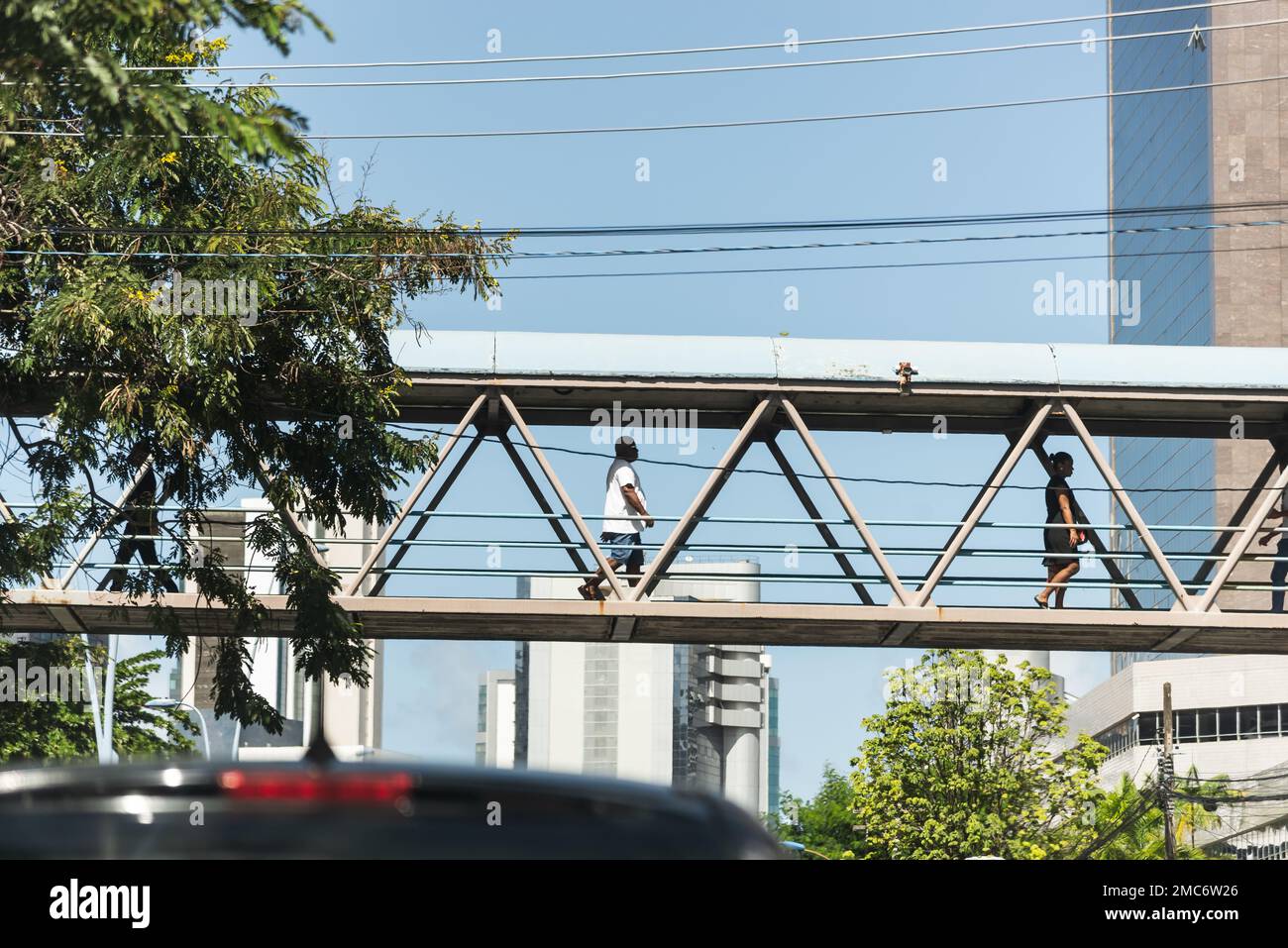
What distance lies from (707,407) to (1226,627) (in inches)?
212

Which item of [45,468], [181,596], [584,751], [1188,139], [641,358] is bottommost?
[584,751]

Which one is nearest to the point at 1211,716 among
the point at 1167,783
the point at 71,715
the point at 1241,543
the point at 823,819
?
the point at 823,819

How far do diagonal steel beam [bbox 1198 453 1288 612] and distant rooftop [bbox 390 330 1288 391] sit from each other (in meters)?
1.06

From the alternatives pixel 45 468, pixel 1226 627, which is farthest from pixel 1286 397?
pixel 45 468

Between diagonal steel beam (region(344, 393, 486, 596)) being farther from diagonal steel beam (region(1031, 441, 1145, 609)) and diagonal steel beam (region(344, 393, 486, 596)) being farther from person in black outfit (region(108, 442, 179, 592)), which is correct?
diagonal steel beam (region(1031, 441, 1145, 609))

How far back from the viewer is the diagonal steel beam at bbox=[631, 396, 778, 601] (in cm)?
1573

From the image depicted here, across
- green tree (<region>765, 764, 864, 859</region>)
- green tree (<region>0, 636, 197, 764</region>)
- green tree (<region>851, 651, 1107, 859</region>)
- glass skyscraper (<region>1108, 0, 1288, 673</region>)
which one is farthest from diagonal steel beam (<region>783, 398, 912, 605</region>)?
glass skyscraper (<region>1108, 0, 1288, 673</region>)

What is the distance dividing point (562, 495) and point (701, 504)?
4.26 ft

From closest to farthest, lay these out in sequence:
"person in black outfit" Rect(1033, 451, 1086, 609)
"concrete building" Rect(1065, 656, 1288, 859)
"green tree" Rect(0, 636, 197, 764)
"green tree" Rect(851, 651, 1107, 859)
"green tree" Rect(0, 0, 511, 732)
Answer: "green tree" Rect(0, 0, 511, 732)
"person in black outfit" Rect(1033, 451, 1086, 609)
"green tree" Rect(0, 636, 197, 764)
"green tree" Rect(851, 651, 1107, 859)
"concrete building" Rect(1065, 656, 1288, 859)

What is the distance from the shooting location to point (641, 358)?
16.2m

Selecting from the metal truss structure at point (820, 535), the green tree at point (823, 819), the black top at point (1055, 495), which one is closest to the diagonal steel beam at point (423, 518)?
the metal truss structure at point (820, 535)

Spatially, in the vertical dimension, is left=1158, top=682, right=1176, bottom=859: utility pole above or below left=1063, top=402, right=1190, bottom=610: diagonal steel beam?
below
